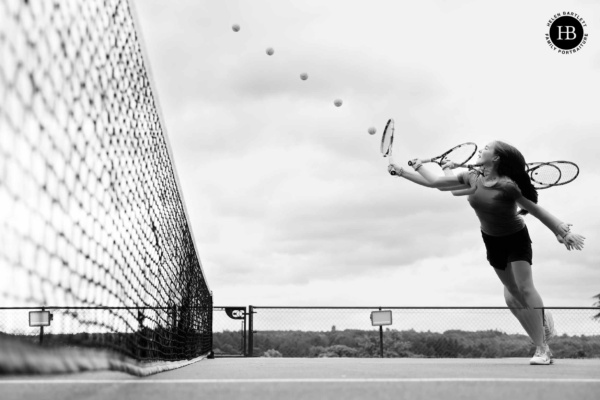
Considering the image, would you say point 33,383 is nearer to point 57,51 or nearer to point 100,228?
point 100,228

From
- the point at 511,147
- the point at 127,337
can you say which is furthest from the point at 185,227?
the point at 127,337

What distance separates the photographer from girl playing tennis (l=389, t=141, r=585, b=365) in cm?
727

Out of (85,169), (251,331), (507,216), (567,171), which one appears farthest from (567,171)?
(251,331)

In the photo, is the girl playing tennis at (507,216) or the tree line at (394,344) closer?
the girl playing tennis at (507,216)

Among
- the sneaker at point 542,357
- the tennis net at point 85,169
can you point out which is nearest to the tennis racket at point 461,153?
the sneaker at point 542,357

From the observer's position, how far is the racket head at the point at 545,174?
883 centimetres

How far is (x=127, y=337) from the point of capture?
458 cm

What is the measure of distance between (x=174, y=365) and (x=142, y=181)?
2.12 metres

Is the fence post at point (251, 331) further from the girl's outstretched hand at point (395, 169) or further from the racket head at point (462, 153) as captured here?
the girl's outstretched hand at point (395, 169)

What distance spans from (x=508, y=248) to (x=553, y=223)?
781 mm

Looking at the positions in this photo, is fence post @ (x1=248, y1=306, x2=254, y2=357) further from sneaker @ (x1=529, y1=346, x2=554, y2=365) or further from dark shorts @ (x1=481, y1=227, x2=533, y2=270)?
sneaker @ (x1=529, y1=346, x2=554, y2=365)

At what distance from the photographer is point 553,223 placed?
662cm

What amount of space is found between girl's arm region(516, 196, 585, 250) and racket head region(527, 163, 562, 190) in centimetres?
194

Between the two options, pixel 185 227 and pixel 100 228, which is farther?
pixel 185 227
